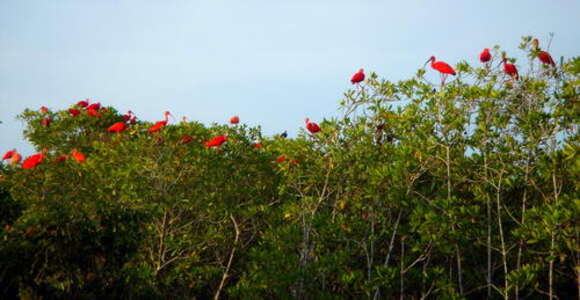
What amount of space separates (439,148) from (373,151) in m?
1.00

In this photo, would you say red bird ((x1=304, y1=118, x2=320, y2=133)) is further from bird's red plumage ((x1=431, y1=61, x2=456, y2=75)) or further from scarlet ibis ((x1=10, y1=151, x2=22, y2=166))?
scarlet ibis ((x1=10, y1=151, x2=22, y2=166))

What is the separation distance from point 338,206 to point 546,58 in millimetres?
3673

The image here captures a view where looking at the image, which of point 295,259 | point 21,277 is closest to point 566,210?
point 295,259

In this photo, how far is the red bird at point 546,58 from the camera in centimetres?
802

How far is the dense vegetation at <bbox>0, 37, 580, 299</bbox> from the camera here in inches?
274

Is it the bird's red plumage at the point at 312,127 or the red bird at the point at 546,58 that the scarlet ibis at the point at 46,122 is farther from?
the red bird at the point at 546,58

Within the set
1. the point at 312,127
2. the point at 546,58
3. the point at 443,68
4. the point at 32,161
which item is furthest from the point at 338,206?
the point at 32,161

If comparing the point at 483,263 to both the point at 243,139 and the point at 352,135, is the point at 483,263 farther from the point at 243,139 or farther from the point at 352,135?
the point at 243,139

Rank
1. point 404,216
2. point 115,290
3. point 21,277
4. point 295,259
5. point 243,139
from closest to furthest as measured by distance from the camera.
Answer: point 21,277
point 115,290
point 295,259
point 404,216
point 243,139

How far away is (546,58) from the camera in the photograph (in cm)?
803

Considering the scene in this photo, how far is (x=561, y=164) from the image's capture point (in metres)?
7.63

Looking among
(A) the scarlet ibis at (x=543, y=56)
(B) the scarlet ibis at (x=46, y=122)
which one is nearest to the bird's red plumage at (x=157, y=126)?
(A) the scarlet ibis at (x=543, y=56)

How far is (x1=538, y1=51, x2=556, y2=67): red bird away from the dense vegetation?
0.23ft

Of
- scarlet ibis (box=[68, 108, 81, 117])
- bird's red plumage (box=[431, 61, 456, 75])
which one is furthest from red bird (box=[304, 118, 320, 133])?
scarlet ibis (box=[68, 108, 81, 117])
